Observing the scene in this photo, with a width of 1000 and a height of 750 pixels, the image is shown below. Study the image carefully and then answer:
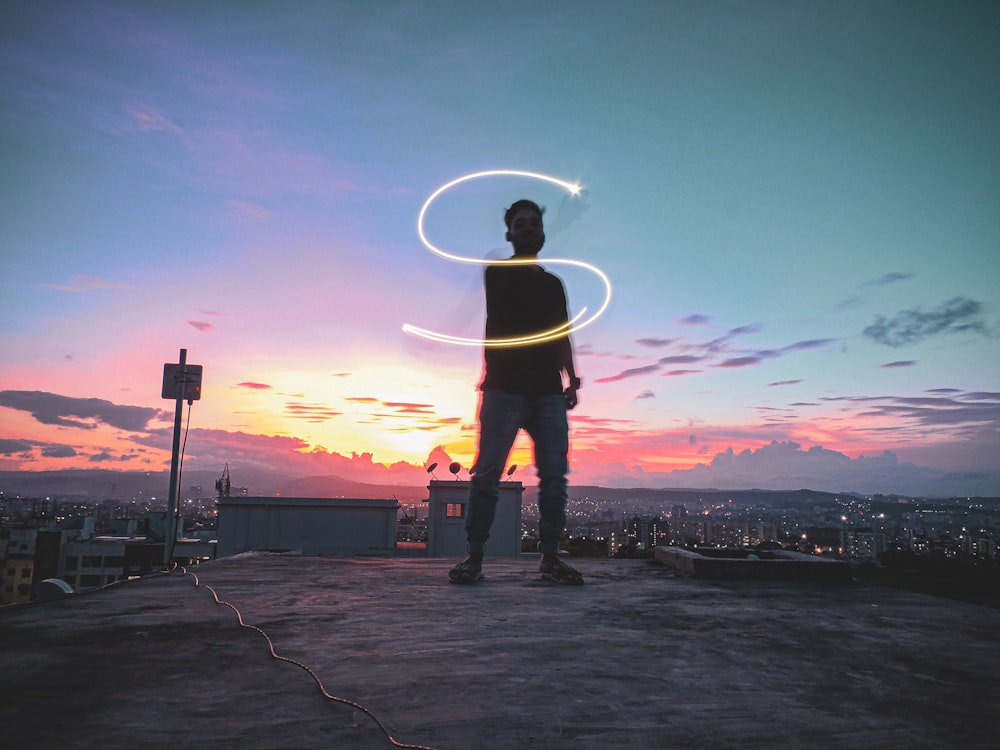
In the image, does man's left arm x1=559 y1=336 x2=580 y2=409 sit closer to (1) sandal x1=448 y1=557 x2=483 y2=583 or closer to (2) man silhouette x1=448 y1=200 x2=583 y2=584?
(2) man silhouette x1=448 y1=200 x2=583 y2=584

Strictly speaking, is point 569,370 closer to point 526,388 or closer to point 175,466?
point 526,388

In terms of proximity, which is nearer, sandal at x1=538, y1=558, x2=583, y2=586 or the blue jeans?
sandal at x1=538, y1=558, x2=583, y2=586

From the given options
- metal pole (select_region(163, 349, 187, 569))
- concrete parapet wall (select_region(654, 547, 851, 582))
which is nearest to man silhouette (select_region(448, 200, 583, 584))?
concrete parapet wall (select_region(654, 547, 851, 582))

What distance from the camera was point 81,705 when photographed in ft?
4.43

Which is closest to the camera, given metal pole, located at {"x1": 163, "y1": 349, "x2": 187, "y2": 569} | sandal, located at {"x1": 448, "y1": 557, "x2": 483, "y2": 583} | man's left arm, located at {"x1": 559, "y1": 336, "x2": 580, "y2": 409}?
sandal, located at {"x1": 448, "y1": 557, "x2": 483, "y2": 583}

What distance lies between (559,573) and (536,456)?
907 millimetres

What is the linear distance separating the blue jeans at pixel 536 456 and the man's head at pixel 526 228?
1.24 meters

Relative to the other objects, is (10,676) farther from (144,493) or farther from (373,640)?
(144,493)

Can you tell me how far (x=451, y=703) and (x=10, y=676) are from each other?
1207 millimetres

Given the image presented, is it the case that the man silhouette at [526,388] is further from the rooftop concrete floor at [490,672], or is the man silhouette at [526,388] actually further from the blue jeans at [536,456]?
the rooftop concrete floor at [490,672]

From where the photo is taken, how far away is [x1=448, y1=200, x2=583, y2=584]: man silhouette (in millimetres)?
4078

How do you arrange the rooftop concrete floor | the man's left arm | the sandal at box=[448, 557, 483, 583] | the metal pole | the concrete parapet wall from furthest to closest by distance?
the metal pole < the man's left arm < the concrete parapet wall < the sandal at box=[448, 557, 483, 583] < the rooftop concrete floor

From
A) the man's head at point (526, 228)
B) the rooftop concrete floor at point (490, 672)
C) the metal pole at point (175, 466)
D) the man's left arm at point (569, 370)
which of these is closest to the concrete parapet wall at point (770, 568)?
the rooftop concrete floor at point (490, 672)

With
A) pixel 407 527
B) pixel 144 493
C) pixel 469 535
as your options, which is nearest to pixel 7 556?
pixel 407 527
